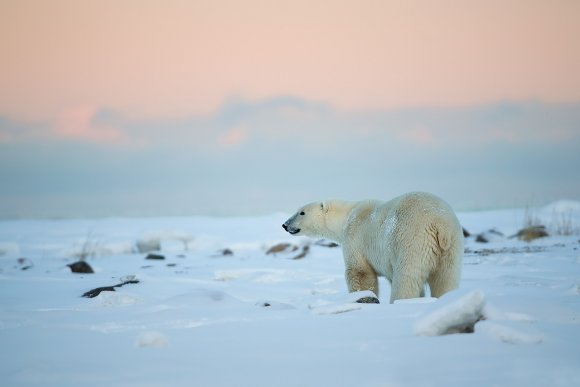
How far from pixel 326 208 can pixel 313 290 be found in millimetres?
1032

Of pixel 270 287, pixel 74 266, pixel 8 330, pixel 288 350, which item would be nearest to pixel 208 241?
pixel 74 266

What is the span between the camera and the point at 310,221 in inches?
269

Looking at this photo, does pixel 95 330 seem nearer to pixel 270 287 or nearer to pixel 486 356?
pixel 486 356

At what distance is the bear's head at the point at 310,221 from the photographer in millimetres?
6688

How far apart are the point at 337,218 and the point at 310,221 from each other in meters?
0.47

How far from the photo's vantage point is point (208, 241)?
635 inches

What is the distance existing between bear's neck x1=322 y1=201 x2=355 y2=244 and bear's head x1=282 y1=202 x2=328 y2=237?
0.08 meters

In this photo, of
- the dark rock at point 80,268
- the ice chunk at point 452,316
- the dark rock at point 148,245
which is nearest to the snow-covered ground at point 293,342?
the ice chunk at point 452,316

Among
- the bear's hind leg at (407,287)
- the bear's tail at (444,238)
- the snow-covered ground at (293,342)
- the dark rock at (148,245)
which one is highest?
the bear's tail at (444,238)

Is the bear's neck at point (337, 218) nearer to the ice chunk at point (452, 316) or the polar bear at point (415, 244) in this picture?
the polar bear at point (415, 244)

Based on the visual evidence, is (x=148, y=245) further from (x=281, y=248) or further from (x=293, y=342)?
(x=293, y=342)

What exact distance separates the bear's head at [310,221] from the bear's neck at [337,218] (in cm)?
8

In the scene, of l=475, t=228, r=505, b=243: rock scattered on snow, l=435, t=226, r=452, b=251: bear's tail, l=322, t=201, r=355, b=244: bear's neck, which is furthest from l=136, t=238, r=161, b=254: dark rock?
l=435, t=226, r=452, b=251: bear's tail

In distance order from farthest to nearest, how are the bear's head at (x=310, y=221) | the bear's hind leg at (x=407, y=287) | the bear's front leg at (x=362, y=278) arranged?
1. the bear's head at (x=310, y=221)
2. the bear's front leg at (x=362, y=278)
3. the bear's hind leg at (x=407, y=287)
